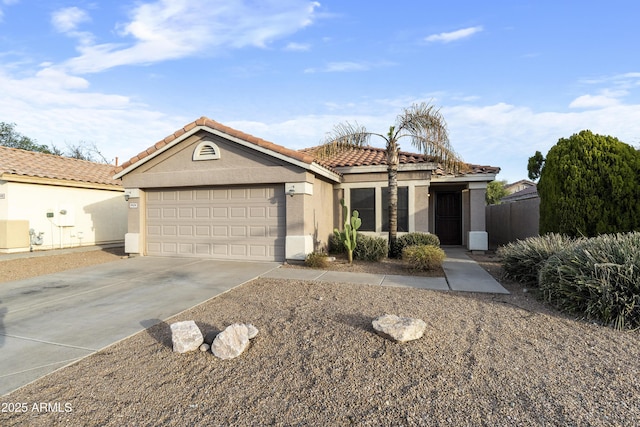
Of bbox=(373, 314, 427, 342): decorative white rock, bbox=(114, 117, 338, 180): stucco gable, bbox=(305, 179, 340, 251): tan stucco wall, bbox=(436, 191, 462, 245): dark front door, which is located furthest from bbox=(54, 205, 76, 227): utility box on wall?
bbox=(436, 191, 462, 245): dark front door

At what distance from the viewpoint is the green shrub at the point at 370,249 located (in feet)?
33.6

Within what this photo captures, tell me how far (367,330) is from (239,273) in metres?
4.90

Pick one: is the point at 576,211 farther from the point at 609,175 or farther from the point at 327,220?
the point at 327,220

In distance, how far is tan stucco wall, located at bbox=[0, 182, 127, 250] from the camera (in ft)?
41.4

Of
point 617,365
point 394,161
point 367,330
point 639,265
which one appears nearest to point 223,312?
point 367,330

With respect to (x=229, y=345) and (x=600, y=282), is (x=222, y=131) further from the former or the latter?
(x=600, y=282)

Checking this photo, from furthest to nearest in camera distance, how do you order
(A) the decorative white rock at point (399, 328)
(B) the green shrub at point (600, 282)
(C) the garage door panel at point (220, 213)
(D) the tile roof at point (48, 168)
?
1. (D) the tile roof at point (48, 168)
2. (C) the garage door panel at point (220, 213)
3. (B) the green shrub at point (600, 282)
4. (A) the decorative white rock at point (399, 328)

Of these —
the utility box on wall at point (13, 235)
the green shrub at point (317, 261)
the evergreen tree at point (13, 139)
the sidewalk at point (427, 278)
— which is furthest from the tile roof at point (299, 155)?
the evergreen tree at point (13, 139)

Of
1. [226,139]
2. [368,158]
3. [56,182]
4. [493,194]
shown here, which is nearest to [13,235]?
[56,182]

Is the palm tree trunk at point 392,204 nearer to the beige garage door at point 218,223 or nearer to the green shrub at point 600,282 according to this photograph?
the beige garage door at point 218,223

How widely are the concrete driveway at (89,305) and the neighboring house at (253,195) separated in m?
1.23

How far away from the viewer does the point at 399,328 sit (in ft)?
13.5

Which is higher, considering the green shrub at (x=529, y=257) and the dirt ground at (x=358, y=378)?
the green shrub at (x=529, y=257)

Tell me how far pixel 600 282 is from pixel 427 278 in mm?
3357
